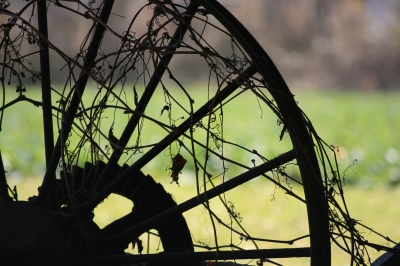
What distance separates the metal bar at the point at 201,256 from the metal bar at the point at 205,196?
78 mm

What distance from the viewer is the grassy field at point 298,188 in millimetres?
3258

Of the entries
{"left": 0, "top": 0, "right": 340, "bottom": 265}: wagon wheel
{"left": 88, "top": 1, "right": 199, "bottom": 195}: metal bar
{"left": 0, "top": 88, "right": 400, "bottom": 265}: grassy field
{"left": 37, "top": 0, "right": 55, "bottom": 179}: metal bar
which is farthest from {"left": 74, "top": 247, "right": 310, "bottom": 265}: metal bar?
{"left": 0, "top": 88, "right": 400, "bottom": 265}: grassy field

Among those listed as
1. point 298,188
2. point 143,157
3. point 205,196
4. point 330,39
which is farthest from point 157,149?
point 330,39

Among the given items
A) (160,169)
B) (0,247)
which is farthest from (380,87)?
(0,247)

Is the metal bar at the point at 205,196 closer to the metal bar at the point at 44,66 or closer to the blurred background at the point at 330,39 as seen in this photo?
the metal bar at the point at 44,66

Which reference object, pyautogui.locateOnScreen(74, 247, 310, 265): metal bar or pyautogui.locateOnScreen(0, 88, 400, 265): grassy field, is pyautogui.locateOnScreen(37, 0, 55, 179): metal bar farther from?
pyautogui.locateOnScreen(0, 88, 400, 265): grassy field

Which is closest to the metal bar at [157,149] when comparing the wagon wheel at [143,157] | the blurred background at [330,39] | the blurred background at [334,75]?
the wagon wheel at [143,157]

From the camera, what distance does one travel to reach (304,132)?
88 cm

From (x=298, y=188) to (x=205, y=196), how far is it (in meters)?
2.88

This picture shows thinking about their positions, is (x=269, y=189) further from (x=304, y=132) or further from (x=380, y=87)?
(x=304, y=132)

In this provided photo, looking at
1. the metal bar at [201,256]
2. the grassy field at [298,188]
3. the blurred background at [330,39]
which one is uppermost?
the blurred background at [330,39]

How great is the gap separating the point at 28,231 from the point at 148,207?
A: 0.26 meters

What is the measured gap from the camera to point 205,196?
0.90 meters

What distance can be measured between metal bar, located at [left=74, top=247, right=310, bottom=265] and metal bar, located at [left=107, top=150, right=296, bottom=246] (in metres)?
0.08
